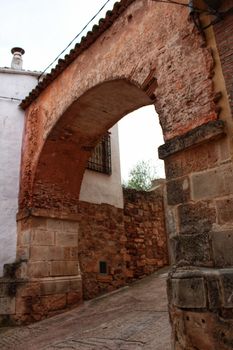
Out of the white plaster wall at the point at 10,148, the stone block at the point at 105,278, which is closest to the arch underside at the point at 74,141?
the white plaster wall at the point at 10,148

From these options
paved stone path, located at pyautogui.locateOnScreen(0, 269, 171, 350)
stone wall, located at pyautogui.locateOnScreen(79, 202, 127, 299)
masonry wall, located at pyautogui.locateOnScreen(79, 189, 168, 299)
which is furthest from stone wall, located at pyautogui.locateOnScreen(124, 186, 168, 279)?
paved stone path, located at pyautogui.locateOnScreen(0, 269, 171, 350)

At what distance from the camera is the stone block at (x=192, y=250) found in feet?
8.37

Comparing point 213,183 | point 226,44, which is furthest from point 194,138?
point 226,44

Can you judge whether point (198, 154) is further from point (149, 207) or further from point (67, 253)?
point (149, 207)

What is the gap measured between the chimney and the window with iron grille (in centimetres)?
266

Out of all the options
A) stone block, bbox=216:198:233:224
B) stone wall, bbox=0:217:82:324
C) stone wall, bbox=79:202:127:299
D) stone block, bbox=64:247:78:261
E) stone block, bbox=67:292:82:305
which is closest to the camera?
stone block, bbox=216:198:233:224

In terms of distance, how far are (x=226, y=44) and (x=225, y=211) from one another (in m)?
1.49

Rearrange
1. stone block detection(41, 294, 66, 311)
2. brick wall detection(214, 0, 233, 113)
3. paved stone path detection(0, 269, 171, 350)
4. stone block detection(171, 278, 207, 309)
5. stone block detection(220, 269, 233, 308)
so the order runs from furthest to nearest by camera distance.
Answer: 1. stone block detection(41, 294, 66, 311)
2. paved stone path detection(0, 269, 171, 350)
3. brick wall detection(214, 0, 233, 113)
4. stone block detection(171, 278, 207, 309)
5. stone block detection(220, 269, 233, 308)

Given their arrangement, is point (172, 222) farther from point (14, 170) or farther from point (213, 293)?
point (14, 170)

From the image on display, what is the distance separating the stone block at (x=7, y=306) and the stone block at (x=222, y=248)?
163 inches

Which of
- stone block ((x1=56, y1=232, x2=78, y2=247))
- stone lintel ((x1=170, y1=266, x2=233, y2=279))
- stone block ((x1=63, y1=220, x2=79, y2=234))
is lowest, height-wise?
stone lintel ((x1=170, y1=266, x2=233, y2=279))

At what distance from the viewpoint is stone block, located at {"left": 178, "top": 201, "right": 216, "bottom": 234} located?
2638mm

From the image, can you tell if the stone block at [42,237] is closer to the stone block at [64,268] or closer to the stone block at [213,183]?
the stone block at [64,268]

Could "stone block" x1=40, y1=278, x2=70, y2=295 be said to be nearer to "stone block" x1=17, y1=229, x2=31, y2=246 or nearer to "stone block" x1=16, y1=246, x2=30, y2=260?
"stone block" x1=16, y1=246, x2=30, y2=260
